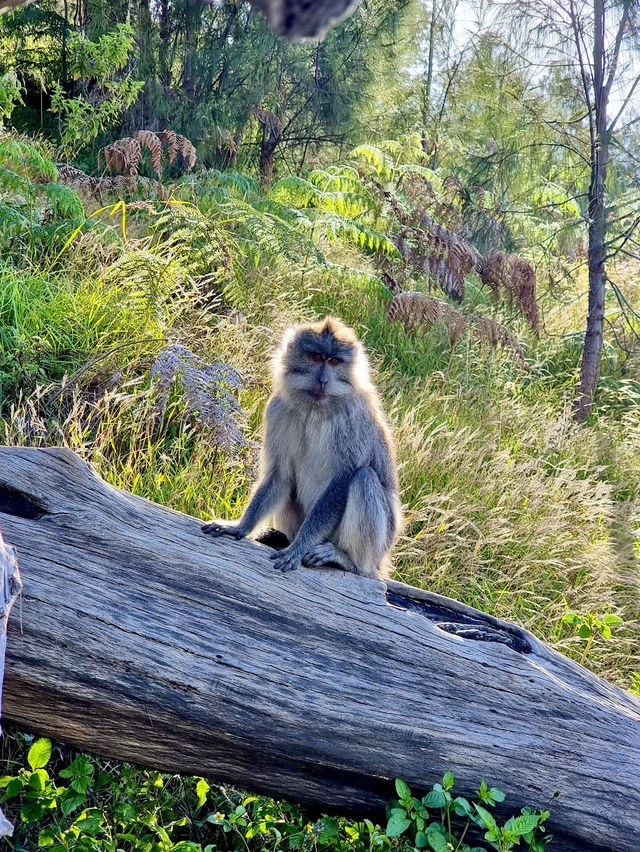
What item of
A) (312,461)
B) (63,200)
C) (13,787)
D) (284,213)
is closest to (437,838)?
(13,787)

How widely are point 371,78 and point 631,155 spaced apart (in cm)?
593

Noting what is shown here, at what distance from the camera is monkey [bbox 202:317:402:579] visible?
3.92 m

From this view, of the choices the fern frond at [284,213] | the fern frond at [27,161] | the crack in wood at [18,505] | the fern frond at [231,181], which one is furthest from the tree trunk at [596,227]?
the crack in wood at [18,505]

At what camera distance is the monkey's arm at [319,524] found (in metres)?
3.68

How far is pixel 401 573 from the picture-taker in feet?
16.6

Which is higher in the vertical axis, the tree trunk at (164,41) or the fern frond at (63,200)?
the tree trunk at (164,41)

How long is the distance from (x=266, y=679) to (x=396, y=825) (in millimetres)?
708

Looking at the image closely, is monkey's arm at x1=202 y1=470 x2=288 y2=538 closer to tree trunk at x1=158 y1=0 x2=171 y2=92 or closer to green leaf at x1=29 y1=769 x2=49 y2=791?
green leaf at x1=29 y1=769 x2=49 y2=791

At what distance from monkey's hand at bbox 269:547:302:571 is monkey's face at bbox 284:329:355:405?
83 centimetres

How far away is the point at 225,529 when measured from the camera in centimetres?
379

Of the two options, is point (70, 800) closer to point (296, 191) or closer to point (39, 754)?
point (39, 754)

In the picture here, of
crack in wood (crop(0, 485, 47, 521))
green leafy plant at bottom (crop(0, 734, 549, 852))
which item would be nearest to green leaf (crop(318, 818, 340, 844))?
green leafy plant at bottom (crop(0, 734, 549, 852))

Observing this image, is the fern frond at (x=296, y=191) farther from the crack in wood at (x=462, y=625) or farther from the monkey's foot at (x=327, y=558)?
the crack in wood at (x=462, y=625)

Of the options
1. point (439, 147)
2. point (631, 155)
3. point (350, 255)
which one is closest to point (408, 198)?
point (350, 255)
